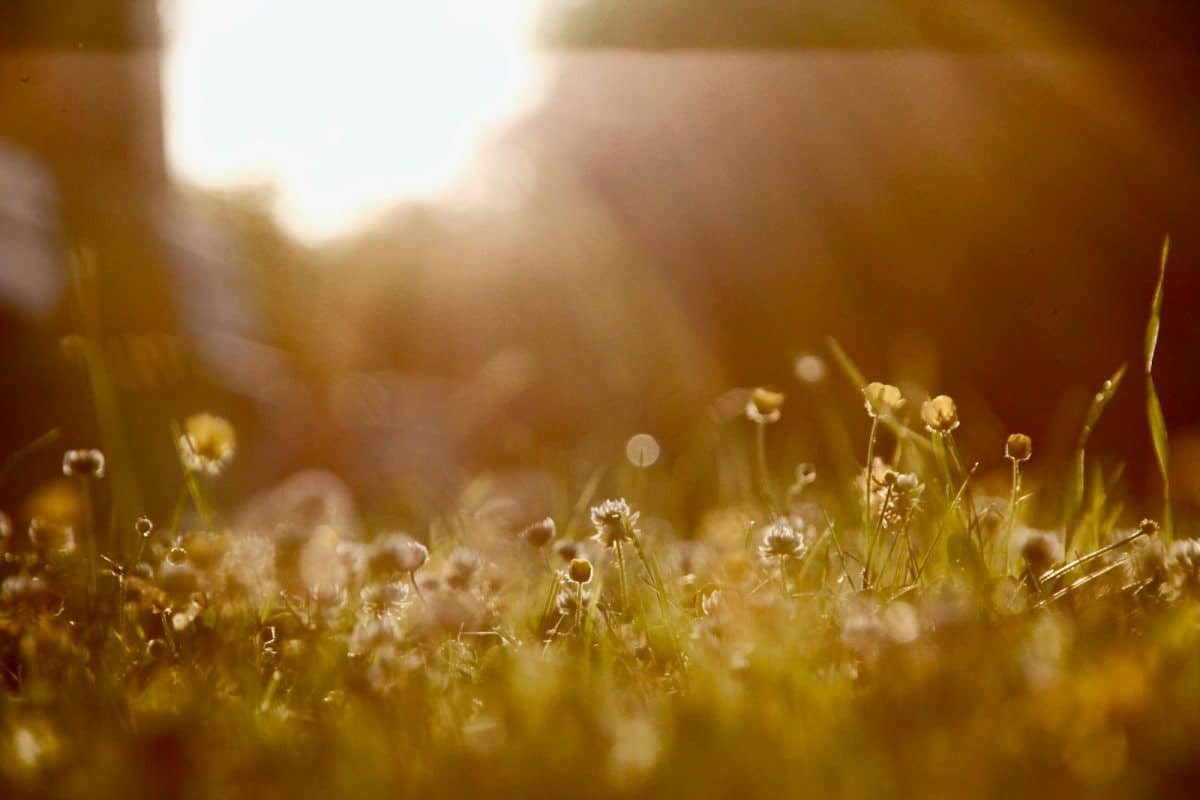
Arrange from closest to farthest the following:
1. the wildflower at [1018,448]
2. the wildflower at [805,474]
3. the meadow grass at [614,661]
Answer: the meadow grass at [614,661] < the wildflower at [1018,448] < the wildflower at [805,474]

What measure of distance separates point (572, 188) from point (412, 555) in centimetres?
695

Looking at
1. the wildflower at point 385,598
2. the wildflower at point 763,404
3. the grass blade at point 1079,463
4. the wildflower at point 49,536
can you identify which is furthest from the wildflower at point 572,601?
the wildflower at point 49,536

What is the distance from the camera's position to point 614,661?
1.54 meters

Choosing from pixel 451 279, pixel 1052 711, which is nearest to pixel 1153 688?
pixel 1052 711

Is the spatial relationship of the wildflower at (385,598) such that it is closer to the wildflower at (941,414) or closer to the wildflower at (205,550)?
the wildflower at (205,550)

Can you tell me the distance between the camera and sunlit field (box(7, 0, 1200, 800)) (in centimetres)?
109

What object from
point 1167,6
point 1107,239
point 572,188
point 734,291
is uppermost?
point 572,188

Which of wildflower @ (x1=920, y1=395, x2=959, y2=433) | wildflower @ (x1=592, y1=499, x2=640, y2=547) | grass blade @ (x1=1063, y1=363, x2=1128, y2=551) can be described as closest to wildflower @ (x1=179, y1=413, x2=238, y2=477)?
wildflower @ (x1=592, y1=499, x2=640, y2=547)

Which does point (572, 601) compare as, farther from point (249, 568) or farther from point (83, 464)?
point (83, 464)

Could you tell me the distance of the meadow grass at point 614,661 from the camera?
0.98 m

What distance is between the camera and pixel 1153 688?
1084 millimetres

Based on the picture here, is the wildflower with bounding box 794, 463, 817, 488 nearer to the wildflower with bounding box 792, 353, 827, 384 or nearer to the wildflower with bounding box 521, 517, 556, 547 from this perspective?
the wildflower with bounding box 792, 353, 827, 384

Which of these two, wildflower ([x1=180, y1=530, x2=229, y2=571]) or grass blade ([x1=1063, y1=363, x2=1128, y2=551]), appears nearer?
wildflower ([x1=180, y1=530, x2=229, y2=571])

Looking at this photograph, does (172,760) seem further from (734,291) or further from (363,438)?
(734,291)
